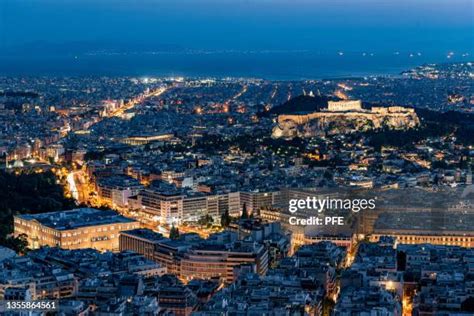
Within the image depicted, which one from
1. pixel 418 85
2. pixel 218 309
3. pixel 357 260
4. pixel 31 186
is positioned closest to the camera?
pixel 218 309

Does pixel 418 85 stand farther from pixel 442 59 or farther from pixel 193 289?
pixel 193 289

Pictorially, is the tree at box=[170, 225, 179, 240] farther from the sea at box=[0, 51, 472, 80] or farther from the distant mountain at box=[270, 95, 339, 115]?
the sea at box=[0, 51, 472, 80]

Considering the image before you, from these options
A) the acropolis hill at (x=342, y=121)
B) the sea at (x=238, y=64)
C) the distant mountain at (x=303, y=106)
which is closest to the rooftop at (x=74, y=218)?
the acropolis hill at (x=342, y=121)

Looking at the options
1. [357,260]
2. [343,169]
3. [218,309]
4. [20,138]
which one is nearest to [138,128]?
[20,138]

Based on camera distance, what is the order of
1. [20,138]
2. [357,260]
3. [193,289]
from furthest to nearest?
[20,138] < [357,260] < [193,289]

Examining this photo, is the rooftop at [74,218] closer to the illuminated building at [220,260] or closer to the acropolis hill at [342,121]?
the illuminated building at [220,260]
